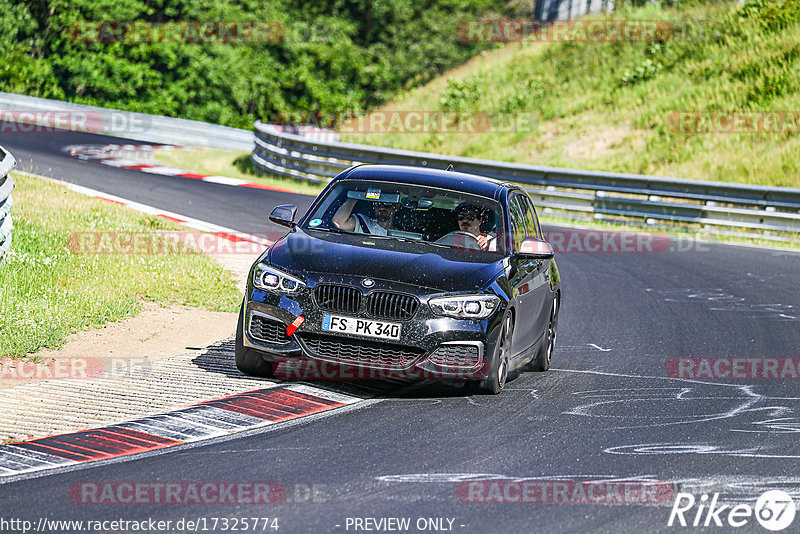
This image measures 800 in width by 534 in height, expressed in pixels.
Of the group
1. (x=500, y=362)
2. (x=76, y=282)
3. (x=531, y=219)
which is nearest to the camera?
(x=500, y=362)

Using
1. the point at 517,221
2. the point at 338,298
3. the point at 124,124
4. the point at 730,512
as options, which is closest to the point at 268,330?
the point at 338,298

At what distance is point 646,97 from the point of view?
3525 centimetres

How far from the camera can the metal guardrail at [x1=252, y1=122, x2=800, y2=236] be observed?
2258 centimetres

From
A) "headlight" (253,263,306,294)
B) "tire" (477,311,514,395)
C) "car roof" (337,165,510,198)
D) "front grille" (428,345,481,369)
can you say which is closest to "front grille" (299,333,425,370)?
"front grille" (428,345,481,369)

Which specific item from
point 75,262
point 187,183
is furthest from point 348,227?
point 187,183

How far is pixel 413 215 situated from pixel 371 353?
1.65m

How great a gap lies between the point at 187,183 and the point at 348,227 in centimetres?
1561

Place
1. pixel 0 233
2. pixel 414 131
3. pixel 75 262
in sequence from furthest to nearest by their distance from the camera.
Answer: pixel 414 131 < pixel 75 262 < pixel 0 233

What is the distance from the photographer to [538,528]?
5449 millimetres

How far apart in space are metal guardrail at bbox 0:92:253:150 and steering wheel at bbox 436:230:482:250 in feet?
91.3

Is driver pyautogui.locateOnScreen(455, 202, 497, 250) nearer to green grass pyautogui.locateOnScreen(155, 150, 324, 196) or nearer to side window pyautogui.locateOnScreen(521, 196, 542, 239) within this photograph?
side window pyautogui.locateOnScreen(521, 196, 542, 239)

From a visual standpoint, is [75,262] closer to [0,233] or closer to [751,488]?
[0,233]

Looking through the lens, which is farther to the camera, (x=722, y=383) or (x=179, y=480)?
(x=722, y=383)

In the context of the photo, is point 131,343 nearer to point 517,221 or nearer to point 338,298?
point 338,298
